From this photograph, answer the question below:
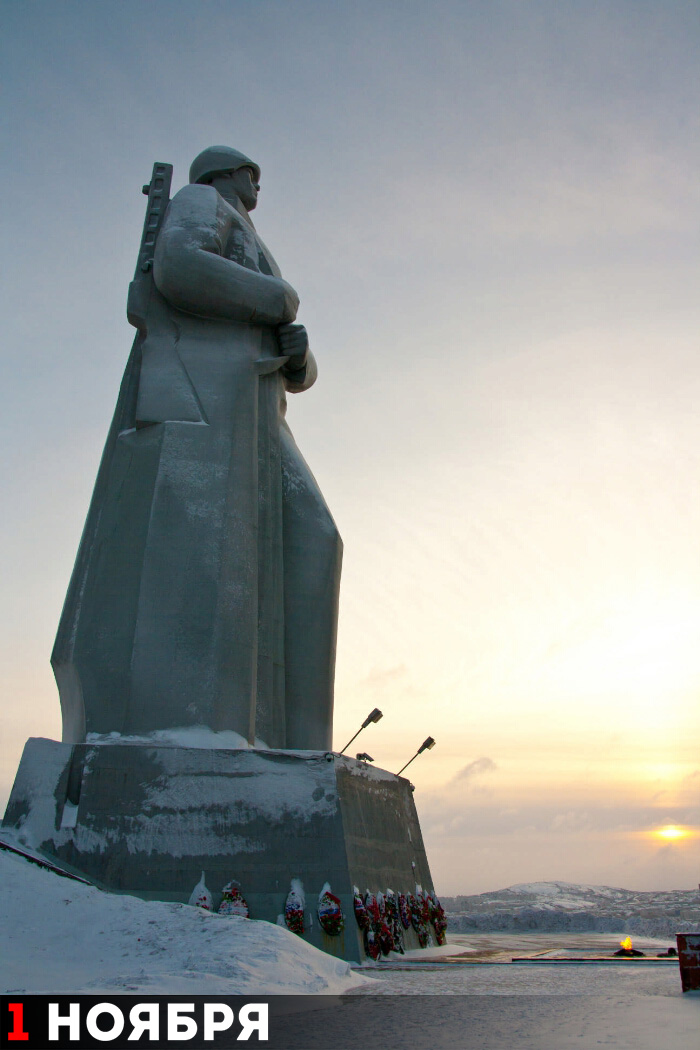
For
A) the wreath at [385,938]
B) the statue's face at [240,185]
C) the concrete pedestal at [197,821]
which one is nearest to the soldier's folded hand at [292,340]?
the statue's face at [240,185]

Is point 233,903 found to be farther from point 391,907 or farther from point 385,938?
point 391,907

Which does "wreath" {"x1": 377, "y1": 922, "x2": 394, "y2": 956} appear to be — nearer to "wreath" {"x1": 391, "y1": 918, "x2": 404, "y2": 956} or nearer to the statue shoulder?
"wreath" {"x1": 391, "y1": 918, "x2": 404, "y2": 956}

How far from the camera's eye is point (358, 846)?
8195 mm

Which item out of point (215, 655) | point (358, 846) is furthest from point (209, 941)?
point (215, 655)

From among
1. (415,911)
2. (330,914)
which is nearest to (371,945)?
(330,914)

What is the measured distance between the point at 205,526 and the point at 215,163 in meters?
5.39

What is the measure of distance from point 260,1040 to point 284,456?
7.61 metres

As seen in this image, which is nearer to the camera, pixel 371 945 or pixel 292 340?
pixel 371 945

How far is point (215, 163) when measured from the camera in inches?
458

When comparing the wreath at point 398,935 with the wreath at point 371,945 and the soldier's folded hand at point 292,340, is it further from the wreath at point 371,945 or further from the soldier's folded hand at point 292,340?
the soldier's folded hand at point 292,340

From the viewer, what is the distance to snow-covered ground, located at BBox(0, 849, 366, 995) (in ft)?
15.8

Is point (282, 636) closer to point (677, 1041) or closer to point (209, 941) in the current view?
point (209, 941)

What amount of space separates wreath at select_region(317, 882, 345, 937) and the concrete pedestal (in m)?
0.05

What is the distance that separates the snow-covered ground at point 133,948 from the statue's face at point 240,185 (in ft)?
28.0
